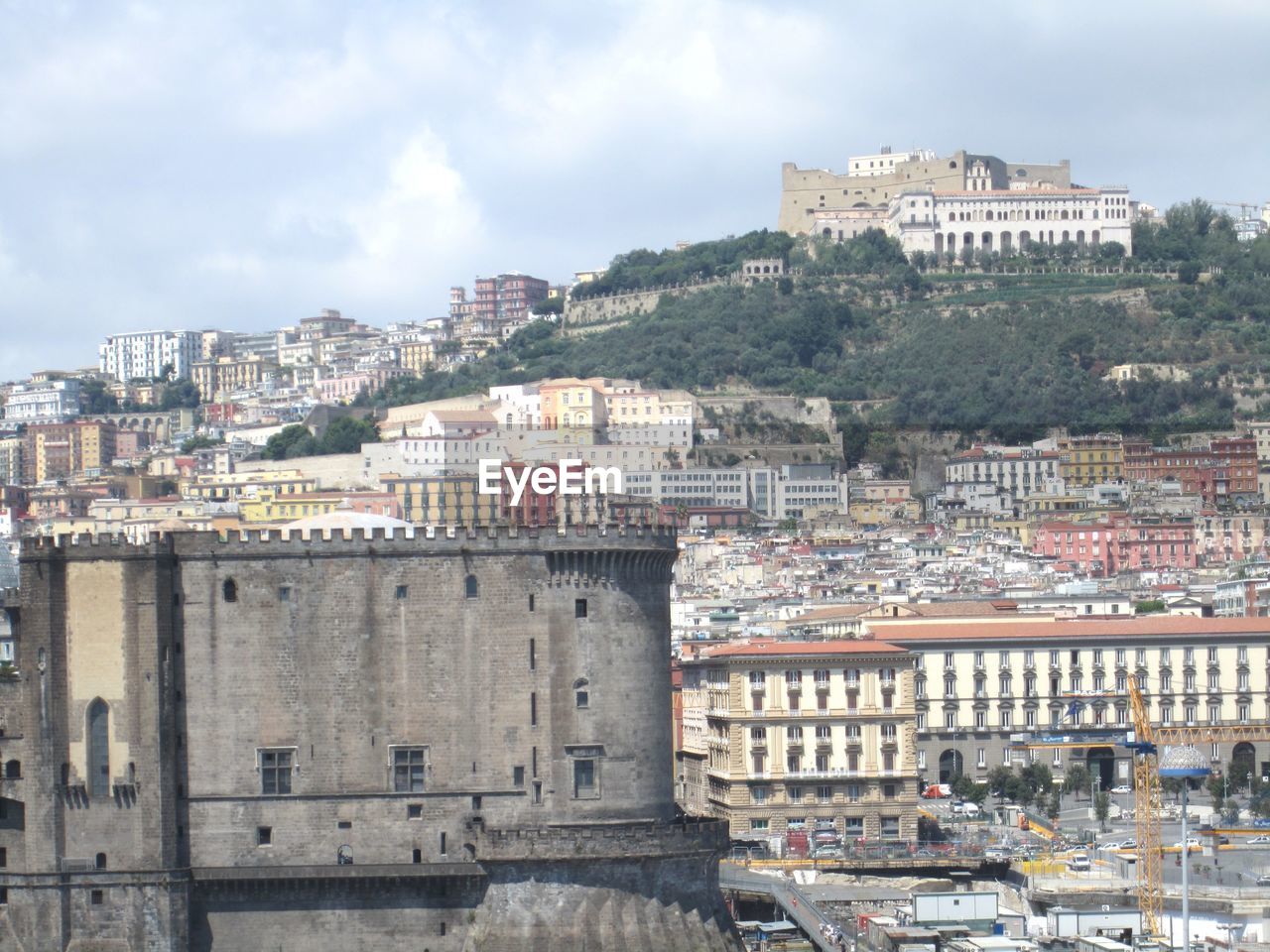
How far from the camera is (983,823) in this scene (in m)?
112

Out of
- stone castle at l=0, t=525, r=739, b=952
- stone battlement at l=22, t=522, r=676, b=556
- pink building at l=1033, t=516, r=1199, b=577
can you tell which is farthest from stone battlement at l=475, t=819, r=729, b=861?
pink building at l=1033, t=516, r=1199, b=577

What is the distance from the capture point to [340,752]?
7181 cm

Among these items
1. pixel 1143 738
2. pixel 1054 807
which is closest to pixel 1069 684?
pixel 1054 807

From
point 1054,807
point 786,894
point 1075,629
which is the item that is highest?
point 1075,629

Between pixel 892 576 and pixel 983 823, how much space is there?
64.5 metres

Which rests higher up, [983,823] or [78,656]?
[78,656]

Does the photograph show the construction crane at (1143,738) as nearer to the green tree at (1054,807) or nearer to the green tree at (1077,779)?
the green tree at (1077,779)

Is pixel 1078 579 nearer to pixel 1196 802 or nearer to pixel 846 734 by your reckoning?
pixel 1196 802

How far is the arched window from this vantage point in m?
70.6

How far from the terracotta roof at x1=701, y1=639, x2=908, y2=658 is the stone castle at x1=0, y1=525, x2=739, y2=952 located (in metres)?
37.2

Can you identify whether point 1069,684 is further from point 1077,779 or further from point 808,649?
point 808,649

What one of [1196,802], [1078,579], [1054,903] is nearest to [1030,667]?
[1196,802]

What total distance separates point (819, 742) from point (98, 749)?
42.1 metres

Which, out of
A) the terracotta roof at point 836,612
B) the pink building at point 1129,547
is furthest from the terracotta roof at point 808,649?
the pink building at point 1129,547
